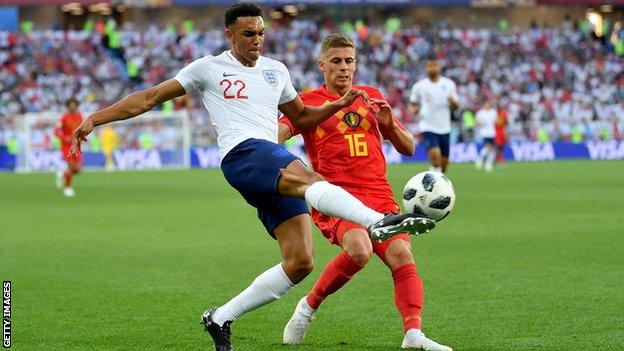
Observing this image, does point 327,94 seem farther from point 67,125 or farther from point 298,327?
point 67,125

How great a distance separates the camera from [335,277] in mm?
7680

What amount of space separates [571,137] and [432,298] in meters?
36.5

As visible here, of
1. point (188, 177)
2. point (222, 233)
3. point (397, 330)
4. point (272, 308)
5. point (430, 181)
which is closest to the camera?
point (430, 181)

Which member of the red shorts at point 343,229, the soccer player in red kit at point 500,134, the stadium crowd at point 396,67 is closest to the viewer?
the red shorts at point 343,229

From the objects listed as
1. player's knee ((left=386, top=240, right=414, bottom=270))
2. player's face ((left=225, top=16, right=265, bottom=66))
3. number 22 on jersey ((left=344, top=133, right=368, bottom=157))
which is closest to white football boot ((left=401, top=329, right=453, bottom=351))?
player's knee ((left=386, top=240, right=414, bottom=270))

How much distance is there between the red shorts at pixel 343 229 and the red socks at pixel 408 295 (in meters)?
0.19

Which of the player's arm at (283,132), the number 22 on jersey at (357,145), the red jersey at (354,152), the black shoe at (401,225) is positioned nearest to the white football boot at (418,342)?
the red jersey at (354,152)

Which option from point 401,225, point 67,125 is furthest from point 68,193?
point 401,225

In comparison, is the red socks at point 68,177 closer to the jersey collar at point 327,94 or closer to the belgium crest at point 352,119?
the jersey collar at point 327,94

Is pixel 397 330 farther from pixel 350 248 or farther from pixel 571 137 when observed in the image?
pixel 571 137

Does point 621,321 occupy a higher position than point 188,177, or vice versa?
point 621,321

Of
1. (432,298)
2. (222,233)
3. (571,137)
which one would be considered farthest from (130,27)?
(432,298)

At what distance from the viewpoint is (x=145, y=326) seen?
834 centimetres

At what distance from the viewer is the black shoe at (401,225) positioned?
5.92m
